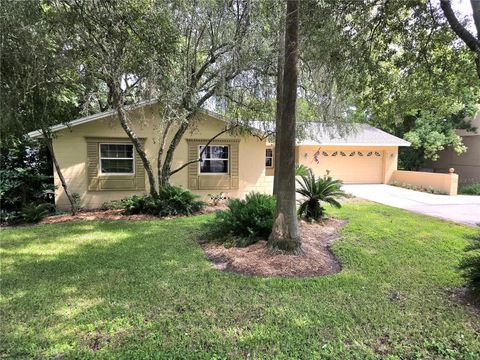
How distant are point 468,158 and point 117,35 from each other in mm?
22212

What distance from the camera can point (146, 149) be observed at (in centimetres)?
1193

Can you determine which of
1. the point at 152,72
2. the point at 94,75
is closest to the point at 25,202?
the point at 94,75

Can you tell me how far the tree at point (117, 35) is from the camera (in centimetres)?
659

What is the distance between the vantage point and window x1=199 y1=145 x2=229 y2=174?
1273 centimetres

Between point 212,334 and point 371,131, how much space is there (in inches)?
800

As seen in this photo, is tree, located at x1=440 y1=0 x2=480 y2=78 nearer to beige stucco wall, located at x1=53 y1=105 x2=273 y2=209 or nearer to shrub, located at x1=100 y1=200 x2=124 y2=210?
beige stucco wall, located at x1=53 y1=105 x2=273 y2=209

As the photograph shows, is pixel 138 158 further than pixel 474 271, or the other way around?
pixel 138 158

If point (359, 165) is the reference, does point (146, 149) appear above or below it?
above

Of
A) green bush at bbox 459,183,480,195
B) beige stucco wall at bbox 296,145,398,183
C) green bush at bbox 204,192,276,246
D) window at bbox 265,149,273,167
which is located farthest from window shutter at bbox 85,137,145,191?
green bush at bbox 459,183,480,195

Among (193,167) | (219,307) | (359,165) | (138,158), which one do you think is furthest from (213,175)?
(359,165)

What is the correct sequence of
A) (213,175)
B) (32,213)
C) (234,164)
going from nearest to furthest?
(32,213), (213,175), (234,164)

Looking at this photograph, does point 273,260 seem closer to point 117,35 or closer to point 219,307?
point 219,307

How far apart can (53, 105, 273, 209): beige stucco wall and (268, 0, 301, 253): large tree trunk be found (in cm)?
598

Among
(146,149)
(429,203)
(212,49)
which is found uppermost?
(212,49)
